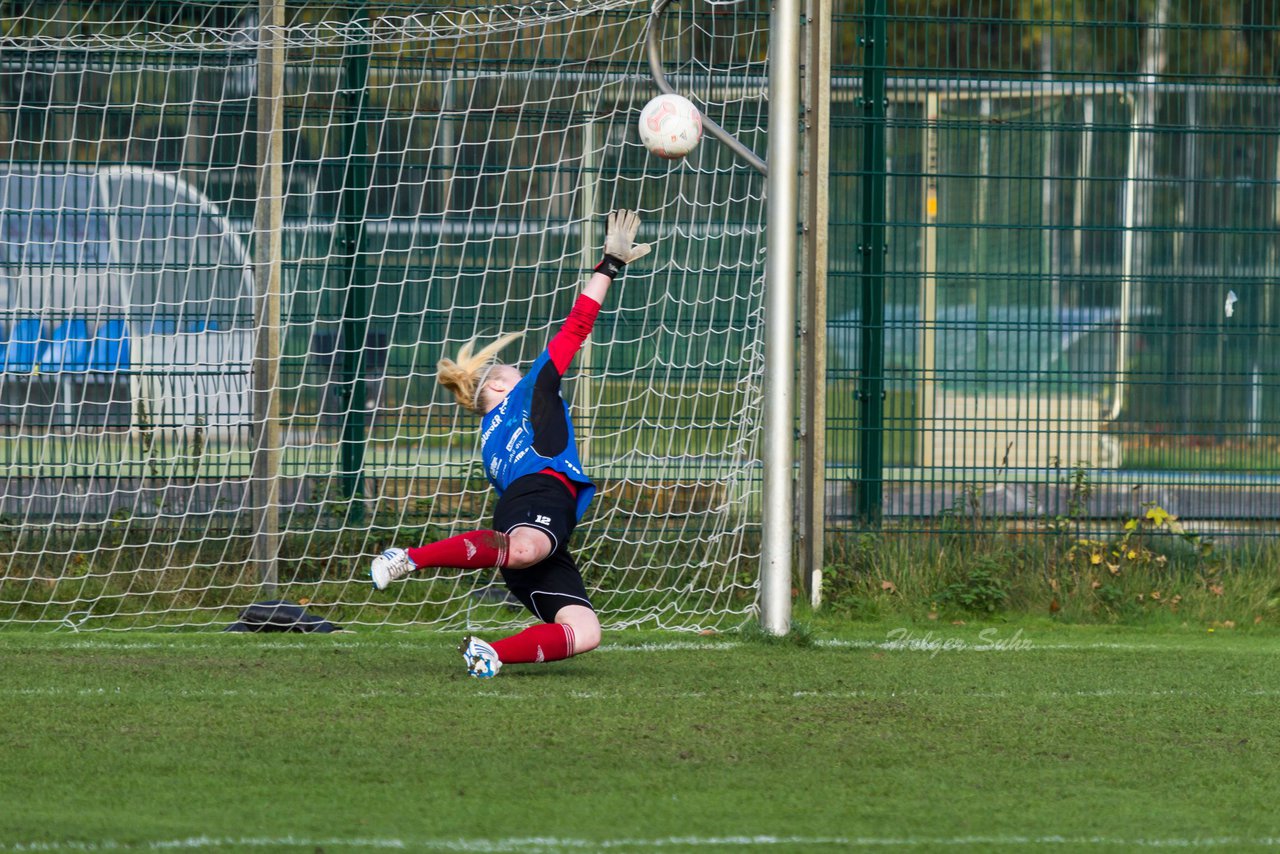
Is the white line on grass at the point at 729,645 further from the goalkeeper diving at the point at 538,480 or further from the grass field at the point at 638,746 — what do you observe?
the goalkeeper diving at the point at 538,480

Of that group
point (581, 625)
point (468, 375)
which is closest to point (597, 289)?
point (468, 375)

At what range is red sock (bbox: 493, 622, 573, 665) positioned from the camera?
19.6 feet

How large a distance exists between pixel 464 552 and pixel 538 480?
19.5 inches

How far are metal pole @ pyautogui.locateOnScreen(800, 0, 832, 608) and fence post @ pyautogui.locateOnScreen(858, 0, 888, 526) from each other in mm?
419

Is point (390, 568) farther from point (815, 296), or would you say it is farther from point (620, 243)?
point (815, 296)

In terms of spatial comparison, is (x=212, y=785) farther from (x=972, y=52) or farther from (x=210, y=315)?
(x=972, y=52)

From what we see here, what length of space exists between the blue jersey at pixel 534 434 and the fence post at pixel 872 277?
268 centimetres

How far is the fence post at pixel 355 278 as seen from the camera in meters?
8.34

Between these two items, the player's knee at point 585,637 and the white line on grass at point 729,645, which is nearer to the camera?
the player's knee at point 585,637

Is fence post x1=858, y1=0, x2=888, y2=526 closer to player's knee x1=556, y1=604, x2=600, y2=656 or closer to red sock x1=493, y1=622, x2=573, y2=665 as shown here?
player's knee x1=556, y1=604, x2=600, y2=656

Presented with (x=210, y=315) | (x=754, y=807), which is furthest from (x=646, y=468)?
(x=754, y=807)

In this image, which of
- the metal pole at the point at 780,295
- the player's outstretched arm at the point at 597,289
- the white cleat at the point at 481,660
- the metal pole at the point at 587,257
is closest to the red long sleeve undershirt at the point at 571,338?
the player's outstretched arm at the point at 597,289

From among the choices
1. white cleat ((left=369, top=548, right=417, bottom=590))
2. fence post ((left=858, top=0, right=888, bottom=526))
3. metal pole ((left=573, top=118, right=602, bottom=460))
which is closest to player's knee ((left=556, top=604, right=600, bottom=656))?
white cleat ((left=369, top=548, right=417, bottom=590))

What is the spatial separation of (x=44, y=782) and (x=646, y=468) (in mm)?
4401
